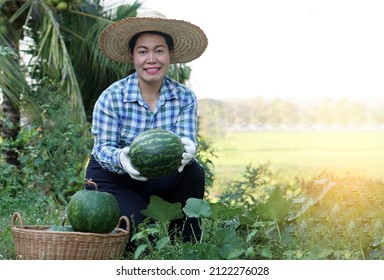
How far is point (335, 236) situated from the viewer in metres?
3.87

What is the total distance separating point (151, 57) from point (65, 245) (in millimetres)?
1271

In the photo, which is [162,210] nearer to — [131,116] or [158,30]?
[131,116]

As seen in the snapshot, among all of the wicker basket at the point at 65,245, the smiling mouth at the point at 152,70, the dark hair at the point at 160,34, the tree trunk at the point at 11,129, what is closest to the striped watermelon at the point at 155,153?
the wicker basket at the point at 65,245

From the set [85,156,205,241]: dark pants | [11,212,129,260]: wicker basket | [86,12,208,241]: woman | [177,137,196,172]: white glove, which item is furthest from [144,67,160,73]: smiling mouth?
[11,212,129,260]: wicker basket

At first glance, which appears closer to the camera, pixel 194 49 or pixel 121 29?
pixel 121 29

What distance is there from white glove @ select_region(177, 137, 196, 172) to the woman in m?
0.06

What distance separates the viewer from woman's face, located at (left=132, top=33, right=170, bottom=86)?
152 inches

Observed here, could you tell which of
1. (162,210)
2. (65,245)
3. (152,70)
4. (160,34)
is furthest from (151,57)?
(65,245)

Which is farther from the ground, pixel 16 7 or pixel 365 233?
pixel 16 7

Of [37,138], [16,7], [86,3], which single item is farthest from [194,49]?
[86,3]

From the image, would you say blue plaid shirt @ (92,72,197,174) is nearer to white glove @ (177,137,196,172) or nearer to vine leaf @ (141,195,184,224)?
white glove @ (177,137,196,172)

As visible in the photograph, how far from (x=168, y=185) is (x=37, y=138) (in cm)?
294

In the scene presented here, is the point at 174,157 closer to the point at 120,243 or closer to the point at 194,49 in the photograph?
the point at 120,243

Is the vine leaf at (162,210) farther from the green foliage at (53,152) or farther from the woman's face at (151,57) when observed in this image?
the green foliage at (53,152)
